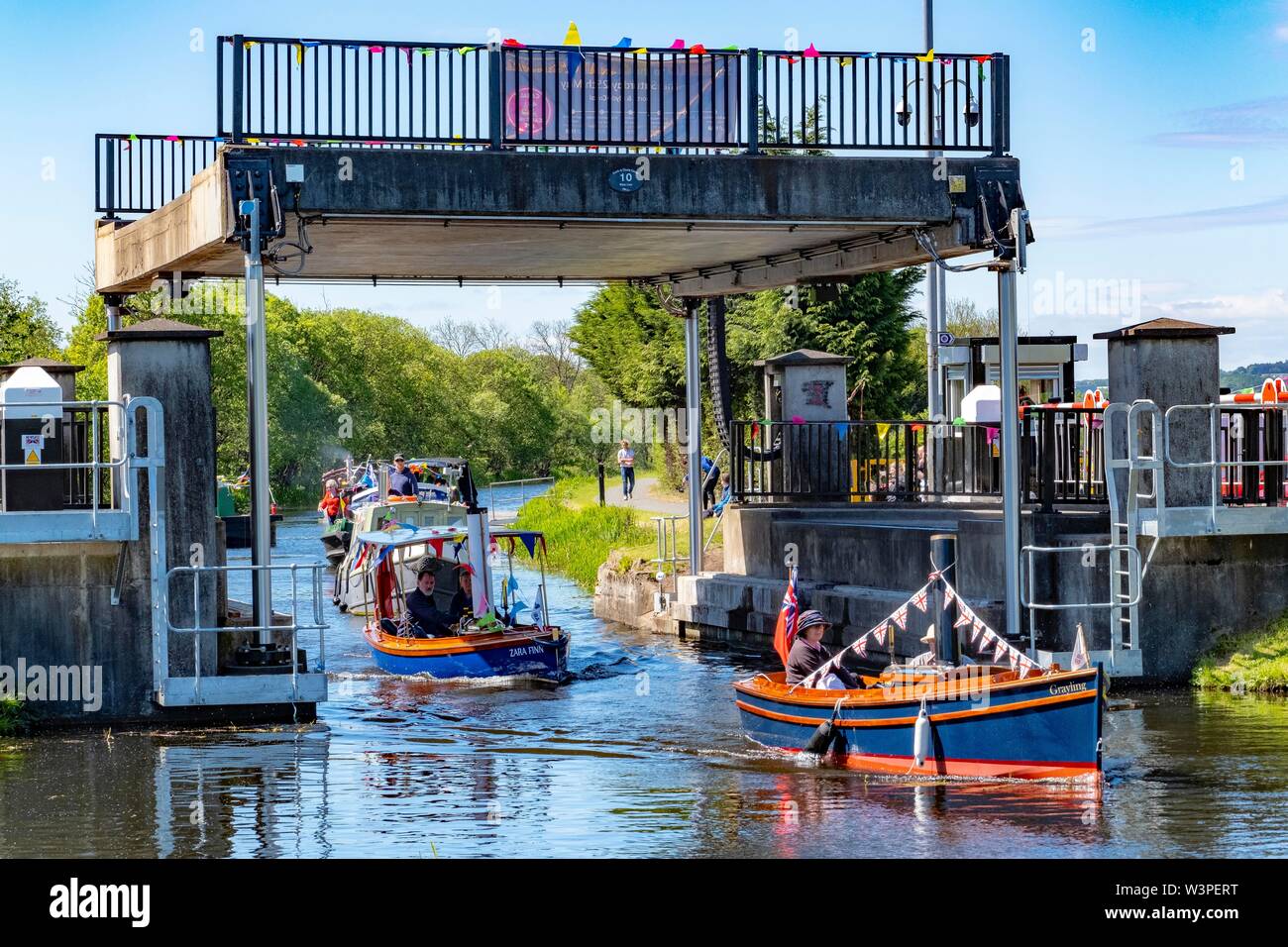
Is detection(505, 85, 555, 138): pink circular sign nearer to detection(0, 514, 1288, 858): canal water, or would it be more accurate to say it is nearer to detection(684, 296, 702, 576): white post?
detection(0, 514, 1288, 858): canal water

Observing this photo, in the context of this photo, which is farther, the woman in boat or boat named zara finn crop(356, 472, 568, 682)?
the woman in boat

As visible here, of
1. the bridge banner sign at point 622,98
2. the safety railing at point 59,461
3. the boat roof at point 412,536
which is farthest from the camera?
the boat roof at point 412,536

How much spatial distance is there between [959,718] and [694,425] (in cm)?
1310

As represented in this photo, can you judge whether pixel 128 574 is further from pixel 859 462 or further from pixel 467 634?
pixel 859 462

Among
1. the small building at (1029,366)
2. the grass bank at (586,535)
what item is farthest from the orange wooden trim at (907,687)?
the grass bank at (586,535)

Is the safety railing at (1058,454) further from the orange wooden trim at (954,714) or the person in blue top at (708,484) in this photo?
the person in blue top at (708,484)

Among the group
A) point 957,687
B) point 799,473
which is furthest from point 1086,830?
point 799,473

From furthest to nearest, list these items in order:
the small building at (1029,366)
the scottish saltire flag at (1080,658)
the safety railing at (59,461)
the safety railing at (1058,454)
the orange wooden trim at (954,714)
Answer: the small building at (1029,366), the safety railing at (1058,454), the safety railing at (59,461), the scottish saltire flag at (1080,658), the orange wooden trim at (954,714)

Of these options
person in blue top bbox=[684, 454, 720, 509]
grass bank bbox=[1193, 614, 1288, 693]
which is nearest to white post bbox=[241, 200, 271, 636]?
grass bank bbox=[1193, 614, 1288, 693]

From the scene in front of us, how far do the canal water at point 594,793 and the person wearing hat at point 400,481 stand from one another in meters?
13.9

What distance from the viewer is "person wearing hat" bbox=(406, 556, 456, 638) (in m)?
25.2

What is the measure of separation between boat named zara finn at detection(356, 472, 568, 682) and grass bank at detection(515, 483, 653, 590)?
39.4 ft

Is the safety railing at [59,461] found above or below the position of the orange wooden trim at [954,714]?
above

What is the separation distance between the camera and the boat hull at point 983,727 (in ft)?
52.6
